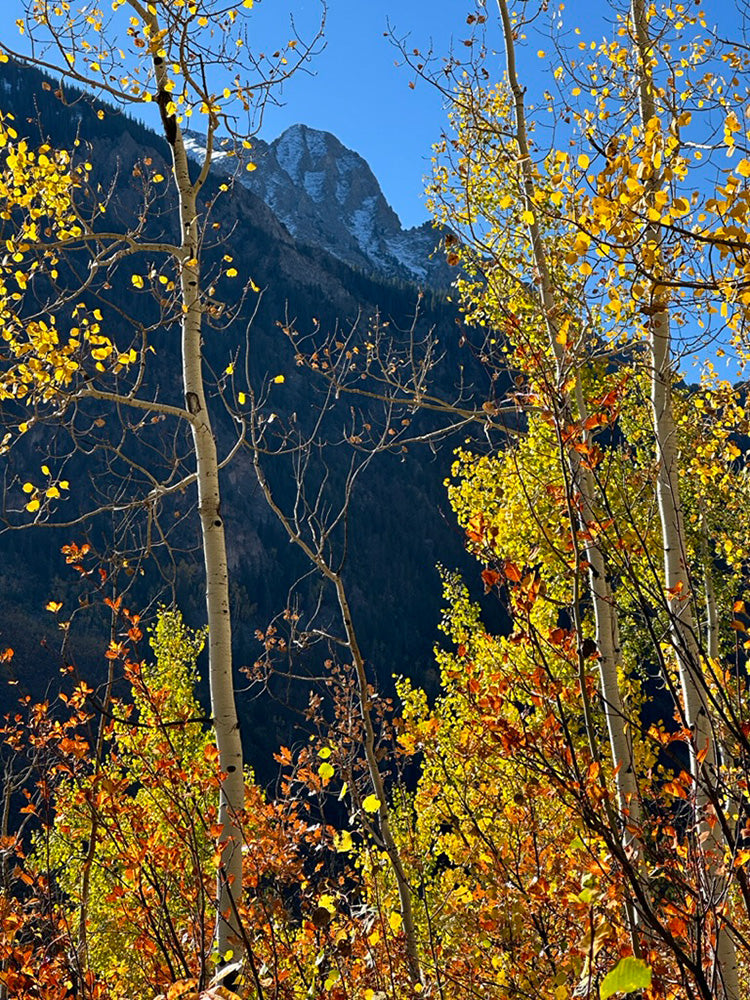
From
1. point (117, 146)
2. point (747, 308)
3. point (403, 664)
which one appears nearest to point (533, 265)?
point (747, 308)

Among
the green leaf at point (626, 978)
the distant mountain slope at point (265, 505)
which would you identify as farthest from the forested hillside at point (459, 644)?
the distant mountain slope at point (265, 505)

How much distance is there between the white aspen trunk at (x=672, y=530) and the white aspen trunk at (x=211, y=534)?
1744mm

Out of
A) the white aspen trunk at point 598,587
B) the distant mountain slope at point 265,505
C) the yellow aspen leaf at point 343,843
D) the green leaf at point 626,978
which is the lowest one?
the yellow aspen leaf at point 343,843

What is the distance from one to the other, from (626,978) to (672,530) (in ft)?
8.73

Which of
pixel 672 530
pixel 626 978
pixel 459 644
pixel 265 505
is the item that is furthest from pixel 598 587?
pixel 265 505

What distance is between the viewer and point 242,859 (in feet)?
10.6

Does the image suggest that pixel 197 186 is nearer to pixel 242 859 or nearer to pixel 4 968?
pixel 242 859

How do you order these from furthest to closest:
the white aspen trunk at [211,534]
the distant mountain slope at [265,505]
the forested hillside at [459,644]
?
the distant mountain slope at [265,505] < the white aspen trunk at [211,534] < the forested hillside at [459,644]

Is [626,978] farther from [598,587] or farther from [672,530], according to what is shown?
[672,530]

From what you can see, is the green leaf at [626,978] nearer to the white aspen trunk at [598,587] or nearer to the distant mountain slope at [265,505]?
the white aspen trunk at [598,587]

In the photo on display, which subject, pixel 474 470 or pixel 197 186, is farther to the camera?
pixel 474 470

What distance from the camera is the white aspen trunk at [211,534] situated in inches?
123

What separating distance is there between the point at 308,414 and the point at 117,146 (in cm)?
4912

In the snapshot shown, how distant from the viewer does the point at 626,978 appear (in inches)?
48.6
